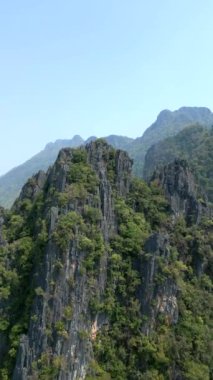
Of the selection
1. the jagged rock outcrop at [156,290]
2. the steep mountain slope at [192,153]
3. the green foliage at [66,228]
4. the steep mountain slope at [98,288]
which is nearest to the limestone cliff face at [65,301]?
the steep mountain slope at [98,288]

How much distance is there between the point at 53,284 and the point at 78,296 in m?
1.85

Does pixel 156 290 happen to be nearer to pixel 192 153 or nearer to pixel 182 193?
pixel 182 193

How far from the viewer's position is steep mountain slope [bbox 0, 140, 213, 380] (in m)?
31.5

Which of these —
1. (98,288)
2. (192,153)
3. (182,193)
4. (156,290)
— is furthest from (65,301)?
(192,153)

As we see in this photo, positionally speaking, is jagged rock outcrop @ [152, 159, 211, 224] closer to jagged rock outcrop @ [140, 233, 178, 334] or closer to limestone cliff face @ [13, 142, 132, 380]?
jagged rock outcrop @ [140, 233, 178, 334]

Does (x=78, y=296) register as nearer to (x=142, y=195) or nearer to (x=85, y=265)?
(x=85, y=265)

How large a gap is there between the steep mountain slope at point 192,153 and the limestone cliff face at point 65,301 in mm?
36991

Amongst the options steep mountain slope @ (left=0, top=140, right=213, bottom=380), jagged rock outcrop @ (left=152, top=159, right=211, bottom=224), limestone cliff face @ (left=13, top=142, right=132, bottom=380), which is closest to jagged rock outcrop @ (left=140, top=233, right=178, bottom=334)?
steep mountain slope @ (left=0, top=140, right=213, bottom=380)

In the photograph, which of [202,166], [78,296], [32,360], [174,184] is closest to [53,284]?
[78,296]

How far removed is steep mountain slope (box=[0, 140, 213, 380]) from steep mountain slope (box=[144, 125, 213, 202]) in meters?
33.9

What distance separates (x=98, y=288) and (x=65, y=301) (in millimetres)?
2839

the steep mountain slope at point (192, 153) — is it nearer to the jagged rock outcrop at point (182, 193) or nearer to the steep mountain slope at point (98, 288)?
the jagged rock outcrop at point (182, 193)

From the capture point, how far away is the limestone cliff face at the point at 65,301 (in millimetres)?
30608

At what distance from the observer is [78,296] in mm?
32656
